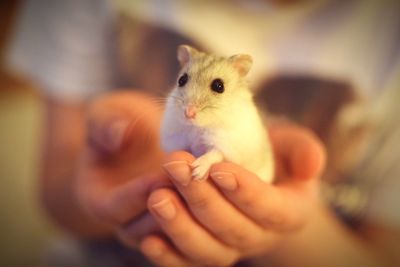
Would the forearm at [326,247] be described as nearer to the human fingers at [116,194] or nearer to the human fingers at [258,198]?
the human fingers at [258,198]

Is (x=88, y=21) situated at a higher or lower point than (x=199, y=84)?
higher

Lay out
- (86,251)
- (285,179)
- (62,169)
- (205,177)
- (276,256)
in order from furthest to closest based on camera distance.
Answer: (62,169) < (86,251) < (276,256) < (285,179) < (205,177)

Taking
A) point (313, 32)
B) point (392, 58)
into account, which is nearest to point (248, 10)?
point (313, 32)

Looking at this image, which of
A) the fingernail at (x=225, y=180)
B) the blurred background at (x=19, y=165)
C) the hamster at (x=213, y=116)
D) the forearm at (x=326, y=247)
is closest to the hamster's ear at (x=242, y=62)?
the hamster at (x=213, y=116)

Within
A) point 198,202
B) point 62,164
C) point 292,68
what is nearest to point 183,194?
point 198,202

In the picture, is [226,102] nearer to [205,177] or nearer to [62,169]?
[205,177]

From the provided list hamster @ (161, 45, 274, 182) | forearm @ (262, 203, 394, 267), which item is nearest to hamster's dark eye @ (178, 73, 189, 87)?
hamster @ (161, 45, 274, 182)
